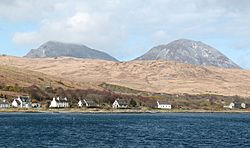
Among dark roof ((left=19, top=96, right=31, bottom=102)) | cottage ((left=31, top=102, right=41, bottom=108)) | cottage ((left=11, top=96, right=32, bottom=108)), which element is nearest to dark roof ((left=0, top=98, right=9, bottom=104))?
cottage ((left=11, top=96, right=32, bottom=108))

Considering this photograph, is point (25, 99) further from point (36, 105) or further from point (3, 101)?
point (3, 101)

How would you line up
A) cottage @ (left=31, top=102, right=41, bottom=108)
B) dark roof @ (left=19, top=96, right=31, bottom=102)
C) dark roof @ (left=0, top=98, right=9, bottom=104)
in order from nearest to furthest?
dark roof @ (left=0, top=98, right=9, bottom=104) → dark roof @ (left=19, top=96, right=31, bottom=102) → cottage @ (left=31, top=102, right=41, bottom=108)

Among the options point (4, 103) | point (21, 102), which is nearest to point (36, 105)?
point (21, 102)

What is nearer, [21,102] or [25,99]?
[21,102]

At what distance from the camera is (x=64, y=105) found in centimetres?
19975

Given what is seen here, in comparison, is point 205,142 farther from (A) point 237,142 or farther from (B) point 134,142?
(B) point 134,142

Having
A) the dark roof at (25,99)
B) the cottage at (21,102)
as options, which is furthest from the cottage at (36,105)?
the dark roof at (25,99)

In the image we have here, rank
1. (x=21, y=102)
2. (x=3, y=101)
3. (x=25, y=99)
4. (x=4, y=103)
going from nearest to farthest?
(x=3, y=101), (x=4, y=103), (x=21, y=102), (x=25, y=99)

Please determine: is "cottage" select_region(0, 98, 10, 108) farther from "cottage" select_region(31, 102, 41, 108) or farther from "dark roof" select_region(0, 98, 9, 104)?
"cottage" select_region(31, 102, 41, 108)

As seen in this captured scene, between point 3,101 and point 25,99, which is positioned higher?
point 25,99

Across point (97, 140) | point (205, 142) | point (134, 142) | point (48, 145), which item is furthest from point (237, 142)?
point (48, 145)

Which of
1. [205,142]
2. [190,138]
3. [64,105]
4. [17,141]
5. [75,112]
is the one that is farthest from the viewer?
[64,105]

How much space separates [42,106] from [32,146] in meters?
136

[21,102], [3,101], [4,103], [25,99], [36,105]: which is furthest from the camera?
[36,105]
